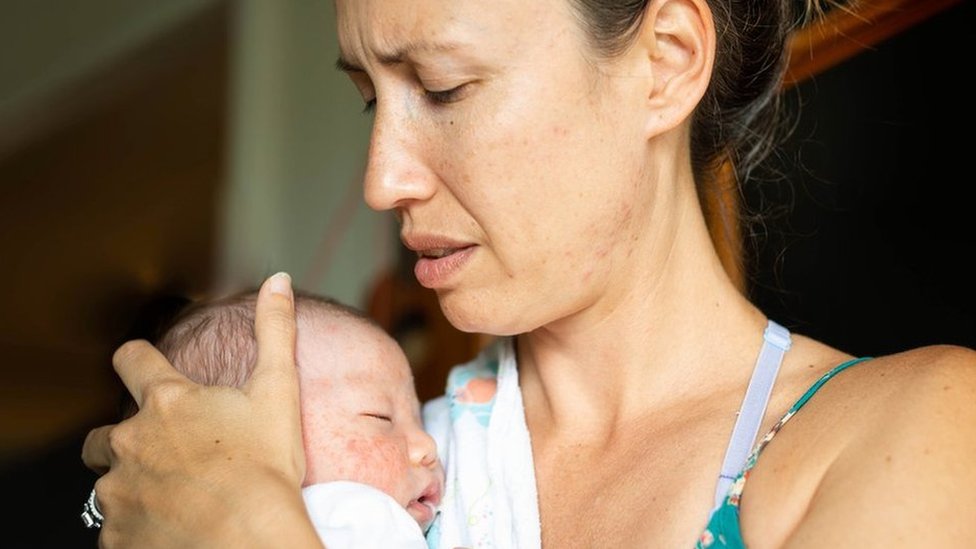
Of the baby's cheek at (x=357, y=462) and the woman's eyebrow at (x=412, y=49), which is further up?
the woman's eyebrow at (x=412, y=49)

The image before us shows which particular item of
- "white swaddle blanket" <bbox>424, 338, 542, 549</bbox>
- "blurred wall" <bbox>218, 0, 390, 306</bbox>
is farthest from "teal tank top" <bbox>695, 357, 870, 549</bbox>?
"blurred wall" <bbox>218, 0, 390, 306</bbox>

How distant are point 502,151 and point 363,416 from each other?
39cm

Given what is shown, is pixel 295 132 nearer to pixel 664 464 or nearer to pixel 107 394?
pixel 107 394

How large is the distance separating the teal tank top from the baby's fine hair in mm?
569

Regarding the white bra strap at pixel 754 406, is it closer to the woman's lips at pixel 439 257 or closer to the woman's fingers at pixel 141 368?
the woman's lips at pixel 439 257

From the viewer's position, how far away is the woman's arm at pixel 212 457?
1251mm

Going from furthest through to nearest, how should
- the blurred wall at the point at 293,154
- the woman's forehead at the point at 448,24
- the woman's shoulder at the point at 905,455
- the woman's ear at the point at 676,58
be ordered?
1. the blurred wall at the point at 293,154
2. the woman's ear at the point at 676,58
3. the woman's forehead at the point at 448,24
4. the woman's shoulder at the point at 905,455

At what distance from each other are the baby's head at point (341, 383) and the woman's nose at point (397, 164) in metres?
0.23

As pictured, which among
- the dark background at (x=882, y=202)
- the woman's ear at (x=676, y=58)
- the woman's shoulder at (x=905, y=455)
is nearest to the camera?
the woman's shoulder at (x=905, y=455)

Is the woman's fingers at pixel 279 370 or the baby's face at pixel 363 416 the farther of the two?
the baby's face at pixel 363 416

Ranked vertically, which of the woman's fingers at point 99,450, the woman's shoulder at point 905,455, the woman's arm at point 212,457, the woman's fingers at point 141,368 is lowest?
the woman's shoulder at point 905,455

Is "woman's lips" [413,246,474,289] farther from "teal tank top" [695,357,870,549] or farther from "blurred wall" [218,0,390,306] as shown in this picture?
"blurred wall" [218,0,390,306]

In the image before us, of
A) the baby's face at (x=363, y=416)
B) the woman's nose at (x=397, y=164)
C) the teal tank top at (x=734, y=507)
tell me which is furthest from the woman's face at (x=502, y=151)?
the teal tank top at (x=734, y=507)

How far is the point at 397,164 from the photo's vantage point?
1.44 m
